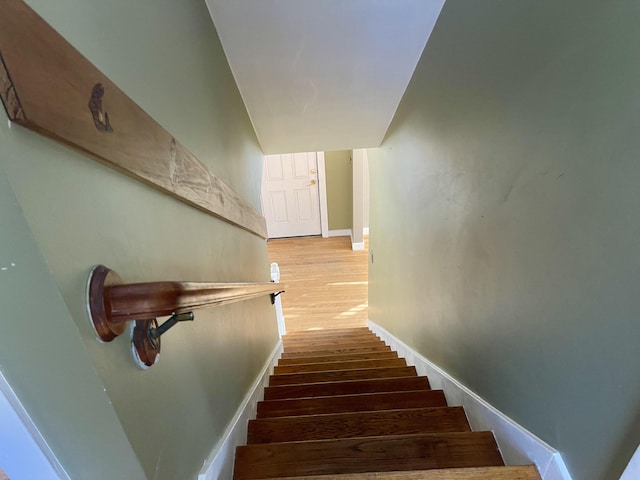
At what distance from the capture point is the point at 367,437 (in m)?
1.15

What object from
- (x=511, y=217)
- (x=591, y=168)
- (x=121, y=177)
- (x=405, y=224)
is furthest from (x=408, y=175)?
(x=121, y=177)

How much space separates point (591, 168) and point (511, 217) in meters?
0.30

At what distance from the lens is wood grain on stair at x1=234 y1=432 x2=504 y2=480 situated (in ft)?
3.47

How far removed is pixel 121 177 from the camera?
0.60m

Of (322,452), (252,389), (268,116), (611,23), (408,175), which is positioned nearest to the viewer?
(611,23)

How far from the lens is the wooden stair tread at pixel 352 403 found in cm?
152

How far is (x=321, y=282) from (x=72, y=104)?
15.8ft

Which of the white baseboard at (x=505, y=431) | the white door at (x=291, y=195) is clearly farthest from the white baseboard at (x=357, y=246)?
the white baseboard at (x=505, y=431)

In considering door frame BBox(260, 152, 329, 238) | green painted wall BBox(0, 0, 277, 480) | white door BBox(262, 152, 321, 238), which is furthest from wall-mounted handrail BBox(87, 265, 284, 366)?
white door BBox(262, 152, 321, 238)

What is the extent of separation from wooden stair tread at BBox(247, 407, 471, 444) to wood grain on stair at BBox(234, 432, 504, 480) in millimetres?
177

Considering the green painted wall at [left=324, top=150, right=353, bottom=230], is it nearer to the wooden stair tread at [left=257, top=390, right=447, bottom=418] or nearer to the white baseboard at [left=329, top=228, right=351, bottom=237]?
the white baseboard at [left=329, top=228, right=351, bottom=237]

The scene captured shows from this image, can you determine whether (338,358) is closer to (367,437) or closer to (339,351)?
(339,351)

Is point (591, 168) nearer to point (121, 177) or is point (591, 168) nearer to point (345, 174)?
point (121, 177)

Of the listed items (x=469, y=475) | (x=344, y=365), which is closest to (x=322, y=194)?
(x=344, y=365)
